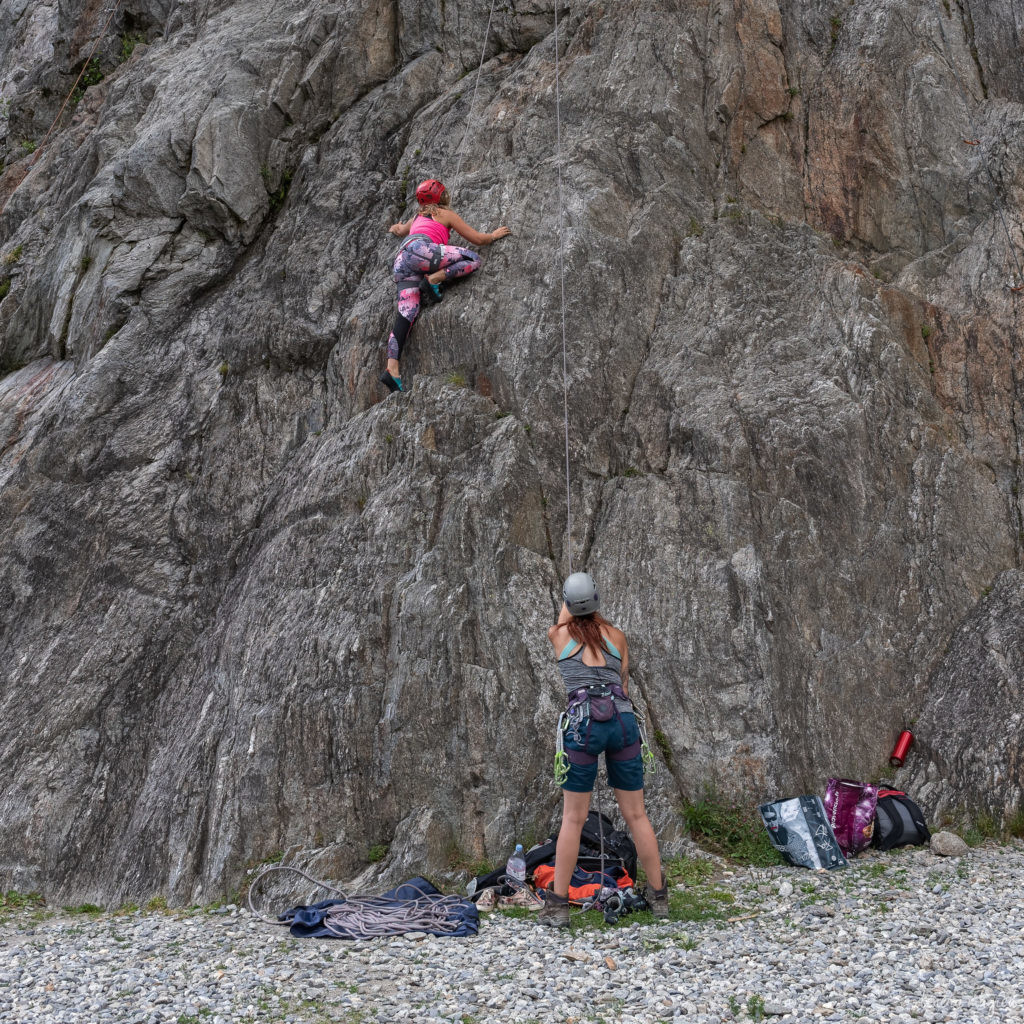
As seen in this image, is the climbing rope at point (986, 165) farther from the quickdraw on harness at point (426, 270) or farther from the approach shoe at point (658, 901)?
the approach shoe at point (658, 901)

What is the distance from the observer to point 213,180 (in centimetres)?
1401

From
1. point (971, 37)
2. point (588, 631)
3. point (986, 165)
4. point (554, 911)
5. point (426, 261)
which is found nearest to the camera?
point (554, 911)

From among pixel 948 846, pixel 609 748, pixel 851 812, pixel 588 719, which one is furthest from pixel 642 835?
pixel 948 846

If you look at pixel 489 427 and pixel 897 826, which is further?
pixel 489 427

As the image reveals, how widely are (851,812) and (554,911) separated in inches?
127

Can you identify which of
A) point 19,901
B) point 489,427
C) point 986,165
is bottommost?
point 19,901

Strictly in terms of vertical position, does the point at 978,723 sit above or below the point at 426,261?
below

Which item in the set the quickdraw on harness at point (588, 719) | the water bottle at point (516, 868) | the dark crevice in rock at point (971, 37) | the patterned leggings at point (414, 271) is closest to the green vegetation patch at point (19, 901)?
the water bottle at point (516, 868)

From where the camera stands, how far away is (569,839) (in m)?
7.22

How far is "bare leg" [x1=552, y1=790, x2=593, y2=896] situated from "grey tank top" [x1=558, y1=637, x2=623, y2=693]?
2.70 ft

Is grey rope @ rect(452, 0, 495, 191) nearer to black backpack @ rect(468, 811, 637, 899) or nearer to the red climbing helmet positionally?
the red climbing helmet

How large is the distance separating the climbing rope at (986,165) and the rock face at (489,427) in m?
0.05

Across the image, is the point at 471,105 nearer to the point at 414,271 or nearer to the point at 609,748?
the point at 414,271

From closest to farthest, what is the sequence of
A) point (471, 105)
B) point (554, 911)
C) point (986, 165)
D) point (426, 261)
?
point (554, 911) → point (426, 261) → point (986, 165) → point (471, 105)
